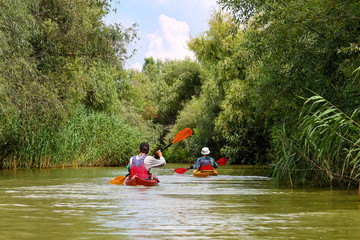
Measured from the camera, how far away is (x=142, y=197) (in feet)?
32.2

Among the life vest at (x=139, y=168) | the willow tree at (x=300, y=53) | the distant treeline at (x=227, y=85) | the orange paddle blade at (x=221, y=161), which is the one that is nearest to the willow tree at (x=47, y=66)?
the distant treeline at (x=227, y=85)

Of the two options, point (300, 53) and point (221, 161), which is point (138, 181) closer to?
point (300, 53)

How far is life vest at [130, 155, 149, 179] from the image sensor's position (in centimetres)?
1236

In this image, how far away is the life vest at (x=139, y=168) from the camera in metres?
12.4

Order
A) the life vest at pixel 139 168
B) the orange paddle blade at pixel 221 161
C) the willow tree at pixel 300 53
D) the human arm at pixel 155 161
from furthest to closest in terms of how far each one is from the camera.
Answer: the orange paddle blade at pixel 221 161 → the life vest at pixel 139 168 → the human arm at pixel 155 161 → the willow tree at pixel 300 53

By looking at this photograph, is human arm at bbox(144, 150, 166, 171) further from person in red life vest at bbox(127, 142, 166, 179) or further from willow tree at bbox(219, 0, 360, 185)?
willow tree at bbox(219, 0, 360, 185)

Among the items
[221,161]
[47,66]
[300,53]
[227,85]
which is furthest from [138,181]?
[227,85]

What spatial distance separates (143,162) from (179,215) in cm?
534

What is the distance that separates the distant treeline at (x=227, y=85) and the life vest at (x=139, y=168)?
121 inches

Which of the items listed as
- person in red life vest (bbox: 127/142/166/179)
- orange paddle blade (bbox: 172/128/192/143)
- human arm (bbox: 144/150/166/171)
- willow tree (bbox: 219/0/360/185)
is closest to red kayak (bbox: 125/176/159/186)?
person in red life vest (bbox: 127/142/166/179)

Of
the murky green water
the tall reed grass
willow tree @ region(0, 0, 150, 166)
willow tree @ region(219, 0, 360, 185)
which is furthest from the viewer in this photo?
the tall reed grass

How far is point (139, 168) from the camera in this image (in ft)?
40.8

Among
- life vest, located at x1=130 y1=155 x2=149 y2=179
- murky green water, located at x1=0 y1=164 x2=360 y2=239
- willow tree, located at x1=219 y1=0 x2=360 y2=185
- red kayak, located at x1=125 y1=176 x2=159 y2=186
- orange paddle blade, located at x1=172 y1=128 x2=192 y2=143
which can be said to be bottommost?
murky green water, located at x1=0 y1=164 x2=360 y2=239

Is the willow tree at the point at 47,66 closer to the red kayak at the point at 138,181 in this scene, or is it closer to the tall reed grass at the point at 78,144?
the tall reed grass at the point at 78,144
